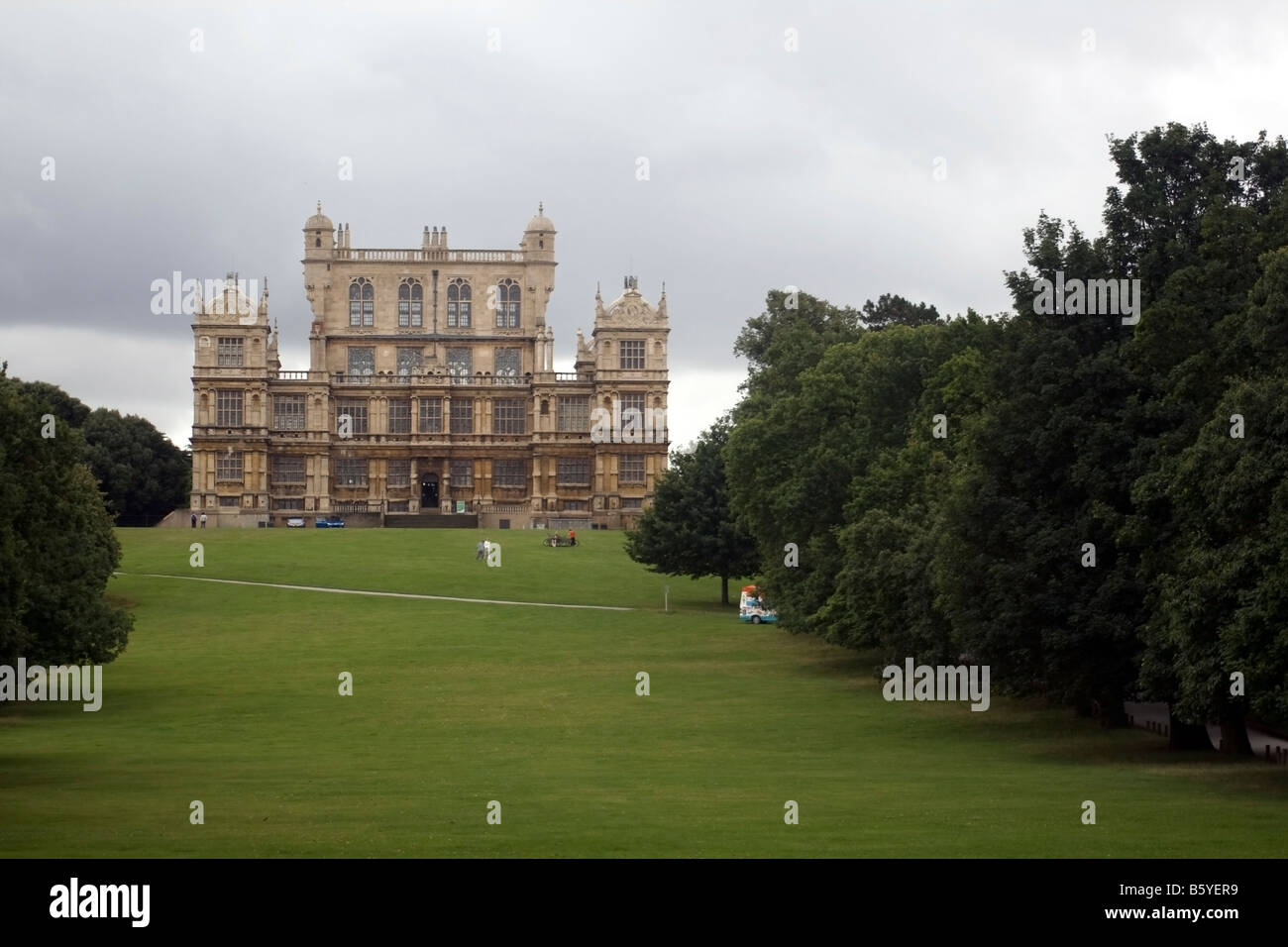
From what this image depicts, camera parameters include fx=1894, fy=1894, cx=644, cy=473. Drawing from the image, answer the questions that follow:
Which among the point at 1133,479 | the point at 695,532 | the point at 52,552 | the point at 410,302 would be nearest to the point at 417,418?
the point at 410,302

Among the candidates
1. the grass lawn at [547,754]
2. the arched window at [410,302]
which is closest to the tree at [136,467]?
the arched window at [410,302]

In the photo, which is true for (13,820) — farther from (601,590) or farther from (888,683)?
(601,590)

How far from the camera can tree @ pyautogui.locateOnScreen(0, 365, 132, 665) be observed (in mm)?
42938

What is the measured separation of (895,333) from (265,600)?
101ft

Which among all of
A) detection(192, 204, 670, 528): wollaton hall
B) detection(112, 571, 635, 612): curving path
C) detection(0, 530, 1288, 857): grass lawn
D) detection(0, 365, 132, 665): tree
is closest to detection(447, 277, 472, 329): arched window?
detection(192, 204, 670, 528): wollaton hall

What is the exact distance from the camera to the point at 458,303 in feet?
436

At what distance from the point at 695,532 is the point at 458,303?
2169 inches

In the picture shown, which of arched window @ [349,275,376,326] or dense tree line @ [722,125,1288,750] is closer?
dense tree line @ [722,125,1288,750]

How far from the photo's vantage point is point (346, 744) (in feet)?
133

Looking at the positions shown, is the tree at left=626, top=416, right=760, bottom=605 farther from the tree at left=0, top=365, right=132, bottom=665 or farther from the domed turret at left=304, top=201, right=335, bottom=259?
the domed turret at left=304, top=201, right=335, bottom=259

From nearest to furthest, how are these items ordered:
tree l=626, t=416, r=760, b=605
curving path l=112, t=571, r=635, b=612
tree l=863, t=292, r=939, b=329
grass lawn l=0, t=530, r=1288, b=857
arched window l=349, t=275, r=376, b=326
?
grass lawn l=0, t=530, r=1288, b=857, curving path l=112, t=571, r=635, b=612, tree l=626, t=416, r=760, b=605, tree l=863, t=292, r=939, b=329, arched window l=349, t=275, r=376, b=326

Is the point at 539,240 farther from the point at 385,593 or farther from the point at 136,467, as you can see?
the point at 385,593

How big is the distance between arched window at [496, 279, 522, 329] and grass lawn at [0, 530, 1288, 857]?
54.7 m
